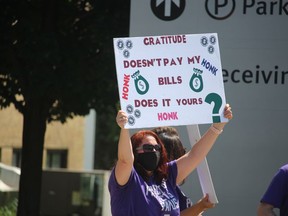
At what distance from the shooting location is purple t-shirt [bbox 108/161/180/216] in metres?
4.30

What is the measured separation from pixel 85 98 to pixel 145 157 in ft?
20.6

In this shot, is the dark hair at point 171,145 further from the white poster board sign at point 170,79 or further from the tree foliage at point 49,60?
the tree foliage at point 49,60

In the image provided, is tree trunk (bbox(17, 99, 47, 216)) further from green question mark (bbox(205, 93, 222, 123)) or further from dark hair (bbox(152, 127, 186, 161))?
green question mark (bbox(205, 93, 222, 123))

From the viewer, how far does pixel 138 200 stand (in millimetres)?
4305

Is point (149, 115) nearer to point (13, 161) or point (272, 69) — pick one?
point (272, 69)

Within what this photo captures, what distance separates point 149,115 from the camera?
452 cm

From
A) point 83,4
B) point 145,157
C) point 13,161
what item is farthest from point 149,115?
point 13,161

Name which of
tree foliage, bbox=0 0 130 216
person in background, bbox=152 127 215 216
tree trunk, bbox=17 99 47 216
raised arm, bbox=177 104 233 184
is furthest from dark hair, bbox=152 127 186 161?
tree trunk, bbox=17 99 47 216

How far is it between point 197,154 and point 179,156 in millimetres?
330

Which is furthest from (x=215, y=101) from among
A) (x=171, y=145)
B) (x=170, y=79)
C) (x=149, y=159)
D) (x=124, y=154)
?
(x=124, y=154)

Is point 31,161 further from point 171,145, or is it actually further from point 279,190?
point 279,190

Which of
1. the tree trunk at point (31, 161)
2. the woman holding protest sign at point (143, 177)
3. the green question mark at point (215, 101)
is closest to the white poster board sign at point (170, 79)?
the green question mark at point (215, 101)

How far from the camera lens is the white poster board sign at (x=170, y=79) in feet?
14.8

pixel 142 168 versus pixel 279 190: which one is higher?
pixel 142 168
